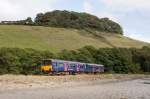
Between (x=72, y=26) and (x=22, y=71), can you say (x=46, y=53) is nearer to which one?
(x=22, y=71)

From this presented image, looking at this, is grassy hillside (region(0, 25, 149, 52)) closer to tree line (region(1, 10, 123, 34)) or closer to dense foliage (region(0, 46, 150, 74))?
dense foliage (region(0, 46, 150, 74))

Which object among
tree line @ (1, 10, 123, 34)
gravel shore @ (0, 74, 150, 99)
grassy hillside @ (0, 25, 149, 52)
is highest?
tree line @ (1, 10, 123, 34)

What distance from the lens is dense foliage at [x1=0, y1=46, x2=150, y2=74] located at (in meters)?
74.9

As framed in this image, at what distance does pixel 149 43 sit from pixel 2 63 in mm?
92037

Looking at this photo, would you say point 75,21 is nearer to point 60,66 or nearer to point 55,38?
point 55,38

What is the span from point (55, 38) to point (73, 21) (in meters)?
36.9

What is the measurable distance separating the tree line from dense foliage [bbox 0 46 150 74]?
34.4 m

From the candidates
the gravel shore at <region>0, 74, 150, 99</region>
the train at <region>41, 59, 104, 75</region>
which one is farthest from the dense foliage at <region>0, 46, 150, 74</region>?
the gravel shore at <region>0, 74, 150, 99</region>

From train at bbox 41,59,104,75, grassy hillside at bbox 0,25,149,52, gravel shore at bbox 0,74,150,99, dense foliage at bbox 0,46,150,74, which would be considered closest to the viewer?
gravel shore at bbox 0,74,150,99

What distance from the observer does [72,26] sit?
157 meters

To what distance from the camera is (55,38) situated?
422 ft

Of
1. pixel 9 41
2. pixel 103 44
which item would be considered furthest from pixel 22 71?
pixel 103 44

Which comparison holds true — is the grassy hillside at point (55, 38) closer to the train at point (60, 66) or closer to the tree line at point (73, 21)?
the tree line at point (73, 21)

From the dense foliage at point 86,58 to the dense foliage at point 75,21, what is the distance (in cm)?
3441
